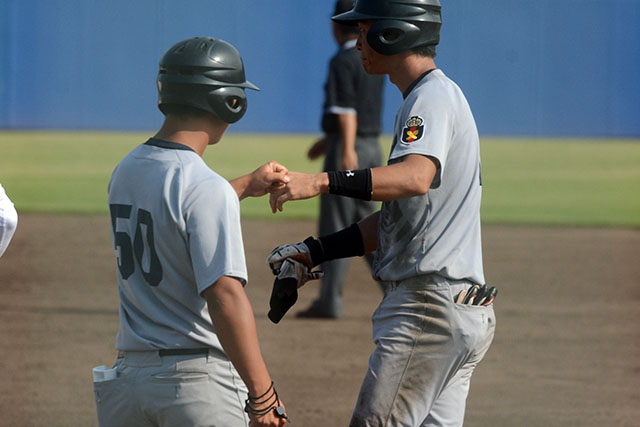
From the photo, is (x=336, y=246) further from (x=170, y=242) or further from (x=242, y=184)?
(x=170, y=242)

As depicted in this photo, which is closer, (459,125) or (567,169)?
(459,125)

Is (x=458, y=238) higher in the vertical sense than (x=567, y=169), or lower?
higher

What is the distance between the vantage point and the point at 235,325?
2.68 meters

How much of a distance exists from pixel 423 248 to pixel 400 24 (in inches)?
31.2

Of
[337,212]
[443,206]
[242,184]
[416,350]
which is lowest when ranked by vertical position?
[337,212]

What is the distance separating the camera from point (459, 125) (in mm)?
3359

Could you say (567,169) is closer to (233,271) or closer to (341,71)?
(341,71)

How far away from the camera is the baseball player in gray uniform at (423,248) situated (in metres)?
3.31

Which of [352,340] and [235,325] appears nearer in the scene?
[235,325]

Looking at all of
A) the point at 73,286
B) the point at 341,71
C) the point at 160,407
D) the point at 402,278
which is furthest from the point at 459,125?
the point at 73,286

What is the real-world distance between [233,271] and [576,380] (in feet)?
13.3

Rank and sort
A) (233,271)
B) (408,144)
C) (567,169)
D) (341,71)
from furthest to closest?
(567,169) < (341,71) < (408,144) < (233,271)

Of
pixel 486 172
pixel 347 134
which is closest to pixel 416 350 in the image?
pixel 347 134

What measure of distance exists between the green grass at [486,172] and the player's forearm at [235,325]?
Result: 12702 millimetres
